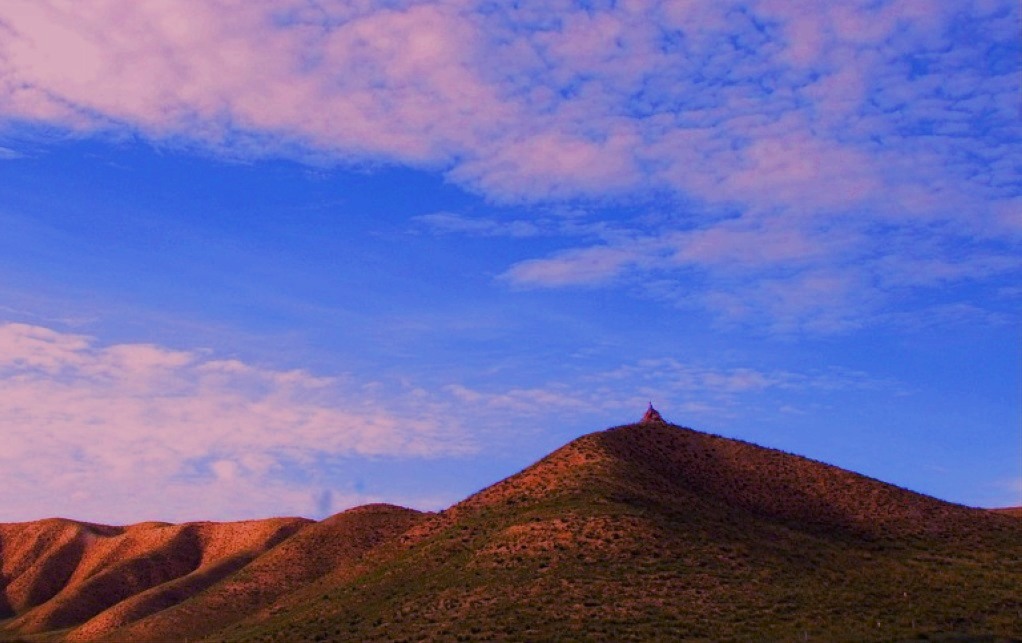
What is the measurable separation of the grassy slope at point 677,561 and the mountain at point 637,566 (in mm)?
160

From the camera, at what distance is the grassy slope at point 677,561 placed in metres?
48.2

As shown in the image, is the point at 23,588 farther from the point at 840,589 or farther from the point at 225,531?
the point at 840,589

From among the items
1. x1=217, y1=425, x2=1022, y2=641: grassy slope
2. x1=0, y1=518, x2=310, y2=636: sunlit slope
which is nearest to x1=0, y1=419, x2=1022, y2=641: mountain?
x1=217, y1=425, x2=1022, y2=641: grassy slope

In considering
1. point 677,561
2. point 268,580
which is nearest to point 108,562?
point 268,580

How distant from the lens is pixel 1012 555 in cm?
6147

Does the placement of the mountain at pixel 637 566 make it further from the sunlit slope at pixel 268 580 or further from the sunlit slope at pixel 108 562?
the sunlit slope at pixel 108 562

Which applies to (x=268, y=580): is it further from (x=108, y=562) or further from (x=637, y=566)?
(x=108, y=562)

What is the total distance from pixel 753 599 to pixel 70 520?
353 feet

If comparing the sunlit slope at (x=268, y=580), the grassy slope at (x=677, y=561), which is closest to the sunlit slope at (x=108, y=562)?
the sunlit slope at (x=268, y=580)

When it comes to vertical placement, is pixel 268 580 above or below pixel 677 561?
above

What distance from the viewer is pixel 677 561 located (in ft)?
183

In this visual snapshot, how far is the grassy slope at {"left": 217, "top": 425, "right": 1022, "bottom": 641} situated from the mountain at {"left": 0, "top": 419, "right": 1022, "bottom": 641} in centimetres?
16

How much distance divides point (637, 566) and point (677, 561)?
98.8 inches

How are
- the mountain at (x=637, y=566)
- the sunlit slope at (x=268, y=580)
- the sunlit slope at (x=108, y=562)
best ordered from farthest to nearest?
the sunlit slope at (x=108, y=562), the sunlit slope at (x=268, y=580), the mountain at (x=637, y=566)
